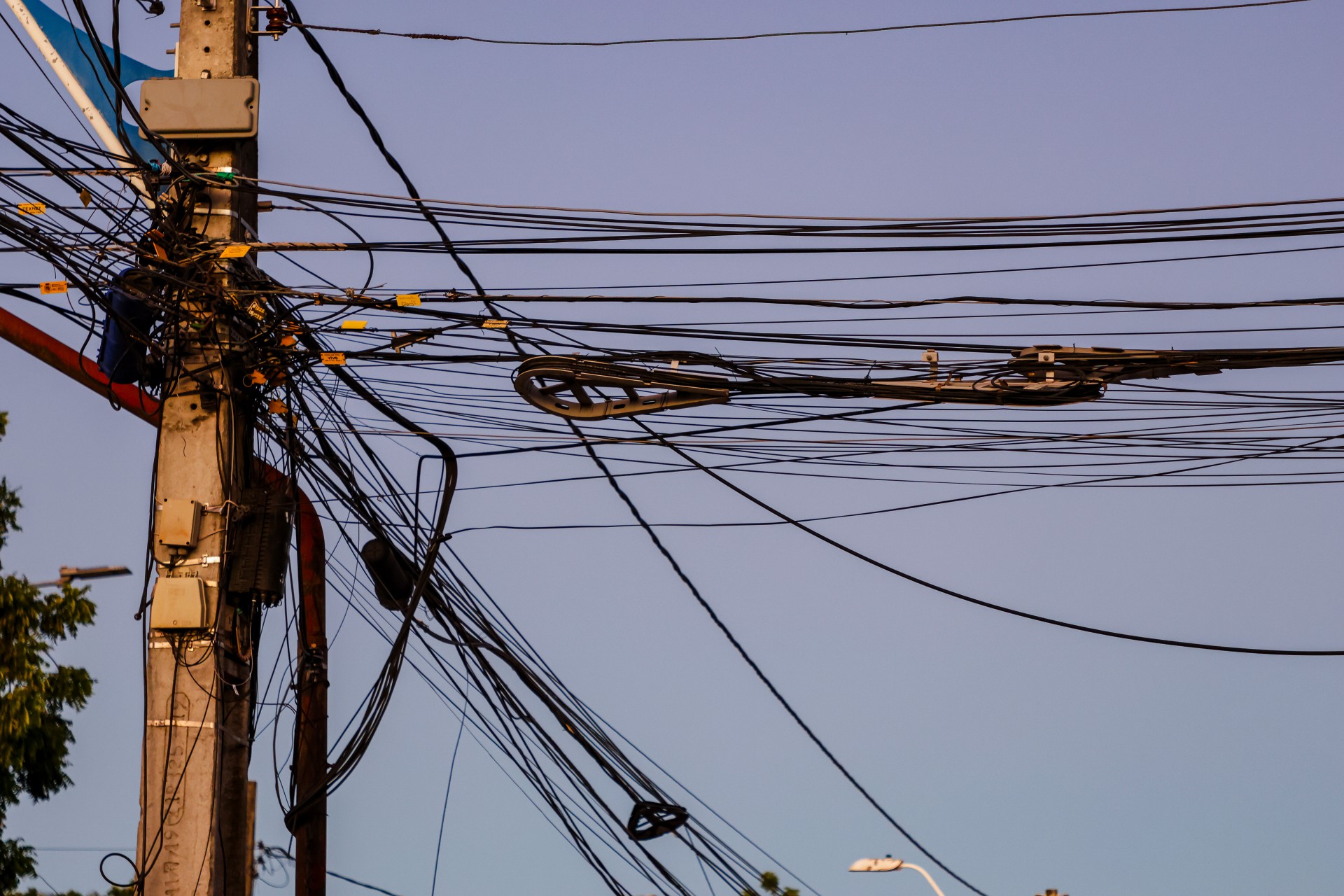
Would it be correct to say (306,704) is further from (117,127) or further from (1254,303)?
(1254,303)

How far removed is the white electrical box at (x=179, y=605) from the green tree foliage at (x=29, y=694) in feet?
23.5

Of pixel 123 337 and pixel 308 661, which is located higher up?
pixel 123 337

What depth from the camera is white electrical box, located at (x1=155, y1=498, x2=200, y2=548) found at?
7293mm

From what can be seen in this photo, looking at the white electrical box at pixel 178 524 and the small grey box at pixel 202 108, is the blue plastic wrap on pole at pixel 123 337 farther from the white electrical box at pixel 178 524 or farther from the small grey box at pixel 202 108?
the small grey box at pixel 202 108

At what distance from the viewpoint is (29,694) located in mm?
13703

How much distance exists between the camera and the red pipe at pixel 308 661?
7.81 metres

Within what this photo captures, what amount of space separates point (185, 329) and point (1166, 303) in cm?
484

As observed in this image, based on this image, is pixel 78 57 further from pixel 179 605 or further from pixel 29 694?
pixel 29 694

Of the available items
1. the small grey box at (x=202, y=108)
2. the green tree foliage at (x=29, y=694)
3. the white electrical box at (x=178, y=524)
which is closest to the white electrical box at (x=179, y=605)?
the white electrical box at (x=178, y=524)

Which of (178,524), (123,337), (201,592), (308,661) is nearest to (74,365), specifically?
(123,337)

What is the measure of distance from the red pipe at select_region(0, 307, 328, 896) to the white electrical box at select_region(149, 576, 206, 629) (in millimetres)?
697

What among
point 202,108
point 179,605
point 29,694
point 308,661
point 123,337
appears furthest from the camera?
point 29,694

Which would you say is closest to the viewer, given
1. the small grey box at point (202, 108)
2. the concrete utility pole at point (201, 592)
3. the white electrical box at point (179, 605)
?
the concrete utility pole at point (201, 592)

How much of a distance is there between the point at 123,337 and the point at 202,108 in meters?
1.27
